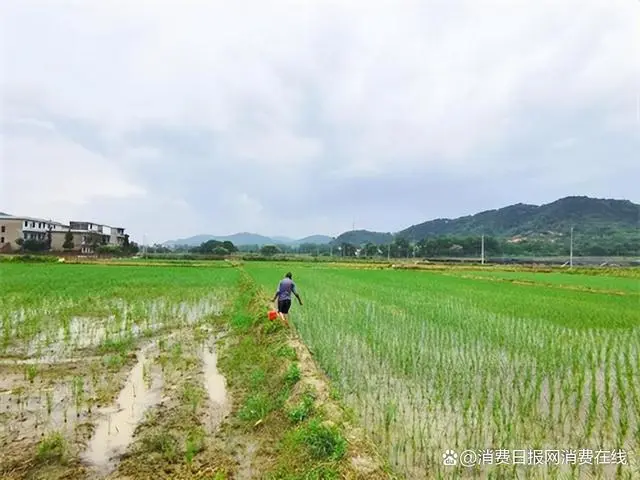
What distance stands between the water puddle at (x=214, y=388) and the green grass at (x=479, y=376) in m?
1.64

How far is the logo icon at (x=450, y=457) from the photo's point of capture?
3.75m

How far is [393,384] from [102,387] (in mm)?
4460

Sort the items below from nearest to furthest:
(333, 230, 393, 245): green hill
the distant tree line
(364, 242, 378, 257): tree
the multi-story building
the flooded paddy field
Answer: the flooded paddy field, the multi-story building, the distant tree line, (364, 242, 378, 257): tree, (333, 230, 393, 245): green hill

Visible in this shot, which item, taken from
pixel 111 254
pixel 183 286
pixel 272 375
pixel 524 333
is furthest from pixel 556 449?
pixel 111 254

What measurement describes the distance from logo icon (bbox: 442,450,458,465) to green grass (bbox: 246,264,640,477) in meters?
0.07

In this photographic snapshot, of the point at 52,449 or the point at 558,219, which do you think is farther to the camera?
the point at 558,219

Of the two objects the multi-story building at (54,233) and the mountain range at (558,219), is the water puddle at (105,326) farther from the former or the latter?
the mountain range at (558,219)

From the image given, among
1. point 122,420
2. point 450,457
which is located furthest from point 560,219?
point 122,420

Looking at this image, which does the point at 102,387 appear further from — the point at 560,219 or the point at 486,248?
the point at 560,219

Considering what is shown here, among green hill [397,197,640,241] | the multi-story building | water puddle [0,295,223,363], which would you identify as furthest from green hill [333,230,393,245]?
water puddle [0,295,223,363]

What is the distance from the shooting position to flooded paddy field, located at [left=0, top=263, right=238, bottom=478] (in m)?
4.13

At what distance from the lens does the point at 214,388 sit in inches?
243

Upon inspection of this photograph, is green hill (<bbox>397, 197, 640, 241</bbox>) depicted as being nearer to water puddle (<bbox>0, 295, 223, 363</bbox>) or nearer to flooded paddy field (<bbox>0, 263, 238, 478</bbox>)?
water puddle (<bbox>0, 295, 223, 363</bbox>)

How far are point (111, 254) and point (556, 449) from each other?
198 feet
